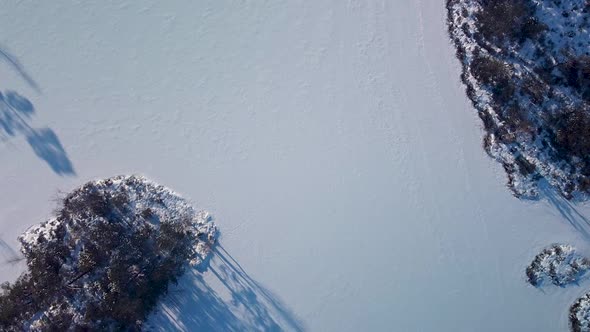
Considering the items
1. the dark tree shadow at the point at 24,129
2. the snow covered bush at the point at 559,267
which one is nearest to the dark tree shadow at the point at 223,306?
the dark tree shadow at the point at 24,129

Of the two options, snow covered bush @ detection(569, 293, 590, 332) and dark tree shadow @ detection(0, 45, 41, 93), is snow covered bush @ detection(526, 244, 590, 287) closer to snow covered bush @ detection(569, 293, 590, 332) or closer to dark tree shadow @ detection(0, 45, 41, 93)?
snow covered bush @ detection(569, 293, 590, 332)

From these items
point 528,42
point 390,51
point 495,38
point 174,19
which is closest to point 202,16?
point 174,19

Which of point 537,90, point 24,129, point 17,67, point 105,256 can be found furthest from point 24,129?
point 537,90

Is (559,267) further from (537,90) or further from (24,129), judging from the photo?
(24,129)

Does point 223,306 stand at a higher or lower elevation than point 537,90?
higher

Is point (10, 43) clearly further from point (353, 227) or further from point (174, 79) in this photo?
point (353, 227)
